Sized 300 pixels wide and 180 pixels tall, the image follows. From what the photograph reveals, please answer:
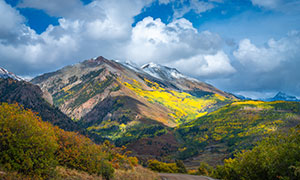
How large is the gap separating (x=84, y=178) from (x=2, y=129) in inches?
252

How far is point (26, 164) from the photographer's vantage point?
44.7 feet

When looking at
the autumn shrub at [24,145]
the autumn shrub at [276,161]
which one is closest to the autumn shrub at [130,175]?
the autumn shrub at [24,145]

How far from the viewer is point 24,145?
45.2 feet

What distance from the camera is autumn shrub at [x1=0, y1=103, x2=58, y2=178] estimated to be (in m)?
13.5

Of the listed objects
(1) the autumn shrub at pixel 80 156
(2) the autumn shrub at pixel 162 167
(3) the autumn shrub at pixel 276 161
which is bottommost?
(2) the autumn shrub at pixel 162 167

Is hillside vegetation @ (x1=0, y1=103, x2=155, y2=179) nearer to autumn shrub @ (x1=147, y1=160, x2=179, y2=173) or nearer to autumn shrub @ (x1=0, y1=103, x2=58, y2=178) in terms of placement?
autumn shrub @ (x1=0, y1=103, x2=58, y2=178)

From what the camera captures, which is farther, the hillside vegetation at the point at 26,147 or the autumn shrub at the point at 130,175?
the autumn shrub at the point at 130,175

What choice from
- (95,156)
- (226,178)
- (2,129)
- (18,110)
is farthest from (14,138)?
(226,178)

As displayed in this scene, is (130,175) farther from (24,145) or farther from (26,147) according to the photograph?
(24,145)

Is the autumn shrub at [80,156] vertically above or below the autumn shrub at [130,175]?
above

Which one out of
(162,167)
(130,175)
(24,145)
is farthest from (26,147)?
(162,167)

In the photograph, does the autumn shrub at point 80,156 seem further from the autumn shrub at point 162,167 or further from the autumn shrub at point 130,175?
the autumn shrub at point 162,167

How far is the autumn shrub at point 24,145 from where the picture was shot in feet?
44.2

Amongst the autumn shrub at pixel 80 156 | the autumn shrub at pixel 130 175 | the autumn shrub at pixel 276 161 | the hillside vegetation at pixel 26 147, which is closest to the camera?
the hillside vegetation at pixel 26 147
